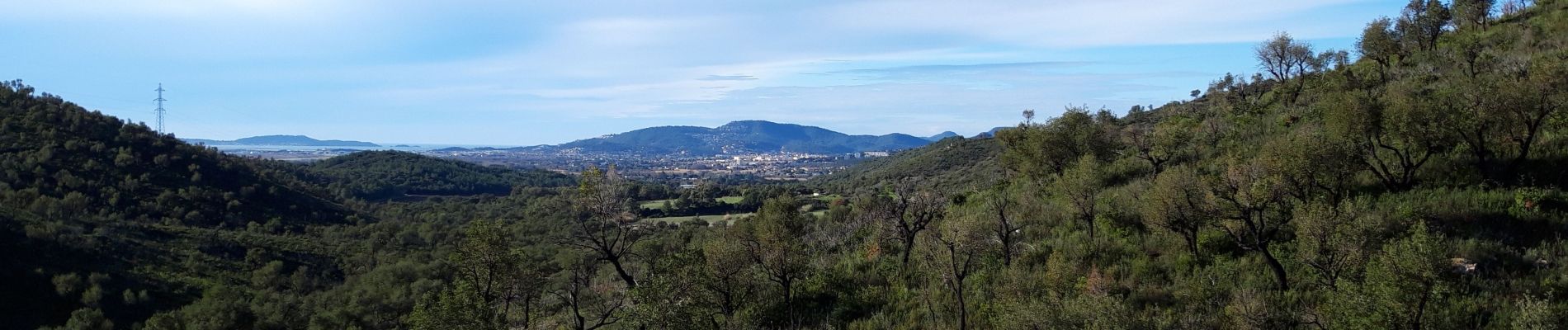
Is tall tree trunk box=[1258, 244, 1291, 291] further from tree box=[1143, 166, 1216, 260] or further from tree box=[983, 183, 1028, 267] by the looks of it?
tree box=[983, 183, 1028, 267]

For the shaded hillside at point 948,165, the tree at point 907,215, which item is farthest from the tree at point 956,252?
the shaded hillside at point 948,165

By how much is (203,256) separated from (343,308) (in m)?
25.9

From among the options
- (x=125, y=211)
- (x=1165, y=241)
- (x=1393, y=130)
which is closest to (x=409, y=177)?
(x=125, y=211)

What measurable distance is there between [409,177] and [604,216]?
13247 centimetres

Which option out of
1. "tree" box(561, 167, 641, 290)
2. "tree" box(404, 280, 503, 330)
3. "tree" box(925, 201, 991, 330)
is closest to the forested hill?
"tree" box(561, 167, 641, 290)

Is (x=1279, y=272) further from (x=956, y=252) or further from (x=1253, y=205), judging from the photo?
(x=956, y=252)

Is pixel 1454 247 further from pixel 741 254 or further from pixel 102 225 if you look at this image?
pixel 102 225

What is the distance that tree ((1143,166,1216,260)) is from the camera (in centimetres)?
1567

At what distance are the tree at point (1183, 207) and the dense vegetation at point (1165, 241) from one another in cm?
8

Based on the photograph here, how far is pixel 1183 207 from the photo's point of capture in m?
15.8

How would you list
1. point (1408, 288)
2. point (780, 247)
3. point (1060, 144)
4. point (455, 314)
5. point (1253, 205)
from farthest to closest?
point (1060, 144) → point (780, 247) → point (1253, 205) → point (455, 314) → point (1408, 288)

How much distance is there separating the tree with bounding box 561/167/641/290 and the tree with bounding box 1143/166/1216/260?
13.5m

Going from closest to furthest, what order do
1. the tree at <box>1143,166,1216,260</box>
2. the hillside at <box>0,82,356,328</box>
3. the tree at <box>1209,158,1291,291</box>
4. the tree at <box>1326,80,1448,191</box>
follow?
the tree at <box>1209,158,1291,291</box>
the tree at <box>1143,166,1216,260</box>
the tree at <box>1326,80,1448,191</box>
the hillside at <box>0,82,356,328</box>

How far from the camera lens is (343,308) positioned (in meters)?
38.9
